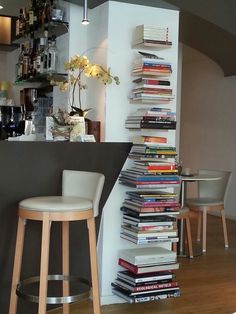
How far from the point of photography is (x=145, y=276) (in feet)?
11.6

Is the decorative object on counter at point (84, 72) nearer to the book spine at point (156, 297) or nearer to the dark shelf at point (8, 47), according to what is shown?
the book spine at point (156, 297)

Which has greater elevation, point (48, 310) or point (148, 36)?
point (148, 36)

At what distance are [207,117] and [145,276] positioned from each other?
4472 millimetres

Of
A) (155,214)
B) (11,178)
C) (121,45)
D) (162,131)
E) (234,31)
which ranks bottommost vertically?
(155,214)

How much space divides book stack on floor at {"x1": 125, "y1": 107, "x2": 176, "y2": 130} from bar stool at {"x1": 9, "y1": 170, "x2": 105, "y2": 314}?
77cm

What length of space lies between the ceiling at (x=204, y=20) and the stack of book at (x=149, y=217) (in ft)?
4.66

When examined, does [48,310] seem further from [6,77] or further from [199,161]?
[199,161]

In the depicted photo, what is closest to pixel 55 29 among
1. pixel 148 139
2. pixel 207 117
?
pixel 148 139

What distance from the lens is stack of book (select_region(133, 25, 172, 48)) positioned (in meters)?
3.50

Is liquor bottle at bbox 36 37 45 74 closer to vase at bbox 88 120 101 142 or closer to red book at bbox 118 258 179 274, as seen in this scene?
vase at bbox 88 120 101 142

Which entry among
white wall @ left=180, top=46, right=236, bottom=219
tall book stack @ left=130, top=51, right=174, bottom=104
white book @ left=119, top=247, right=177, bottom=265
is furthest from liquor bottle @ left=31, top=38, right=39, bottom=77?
white wall @ left=180, top=46, right=236, bottom=219

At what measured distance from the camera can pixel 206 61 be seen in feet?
24.6

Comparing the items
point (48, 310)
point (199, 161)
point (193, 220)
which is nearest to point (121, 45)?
point (48, 310)

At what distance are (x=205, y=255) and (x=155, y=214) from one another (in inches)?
68.5
